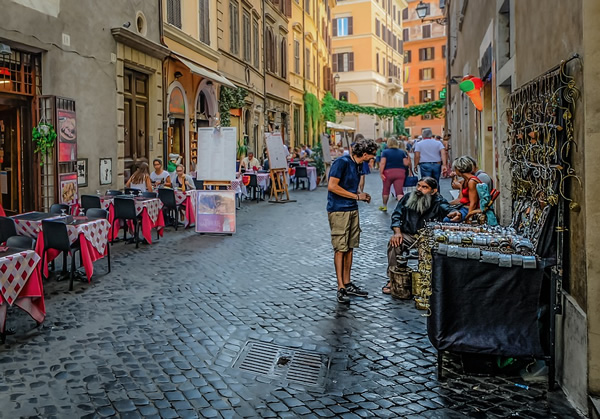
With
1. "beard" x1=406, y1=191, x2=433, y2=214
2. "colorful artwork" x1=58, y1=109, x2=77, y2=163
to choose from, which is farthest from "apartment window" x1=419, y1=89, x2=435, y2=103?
"beard" x1=406, y1=191, x2=433, y2=214

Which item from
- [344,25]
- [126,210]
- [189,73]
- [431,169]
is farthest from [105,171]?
[344,25]

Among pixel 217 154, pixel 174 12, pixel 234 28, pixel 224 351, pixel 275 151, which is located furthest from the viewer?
pixel 234 28

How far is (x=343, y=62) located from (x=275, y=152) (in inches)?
1444

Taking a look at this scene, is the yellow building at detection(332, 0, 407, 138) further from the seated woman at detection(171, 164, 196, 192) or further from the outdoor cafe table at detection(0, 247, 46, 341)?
the outdoor cafe table at detection(0, 247, 46, 341)

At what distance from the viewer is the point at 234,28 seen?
20.9 meters

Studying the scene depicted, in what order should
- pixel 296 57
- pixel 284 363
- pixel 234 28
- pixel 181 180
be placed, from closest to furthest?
1. pixel 284 363
2. pixel 181 180
3. pixel 234 28
4. pixel 296 57

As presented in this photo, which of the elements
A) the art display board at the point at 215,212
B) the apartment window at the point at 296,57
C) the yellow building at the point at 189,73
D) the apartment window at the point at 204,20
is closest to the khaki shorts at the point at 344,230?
the art display board at the point at 215,212

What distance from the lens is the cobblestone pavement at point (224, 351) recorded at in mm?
3709

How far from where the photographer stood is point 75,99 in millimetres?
11164

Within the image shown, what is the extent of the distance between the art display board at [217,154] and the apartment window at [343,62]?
136 feet

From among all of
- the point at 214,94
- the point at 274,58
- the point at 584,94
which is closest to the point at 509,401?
the point at 584,94

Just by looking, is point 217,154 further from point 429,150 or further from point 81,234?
point 81,234

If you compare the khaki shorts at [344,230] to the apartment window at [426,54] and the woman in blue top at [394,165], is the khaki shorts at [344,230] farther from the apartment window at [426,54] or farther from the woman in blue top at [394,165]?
the apartment window at [426,54]

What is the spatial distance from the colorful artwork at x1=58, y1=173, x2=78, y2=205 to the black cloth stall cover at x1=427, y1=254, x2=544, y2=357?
327 inches
